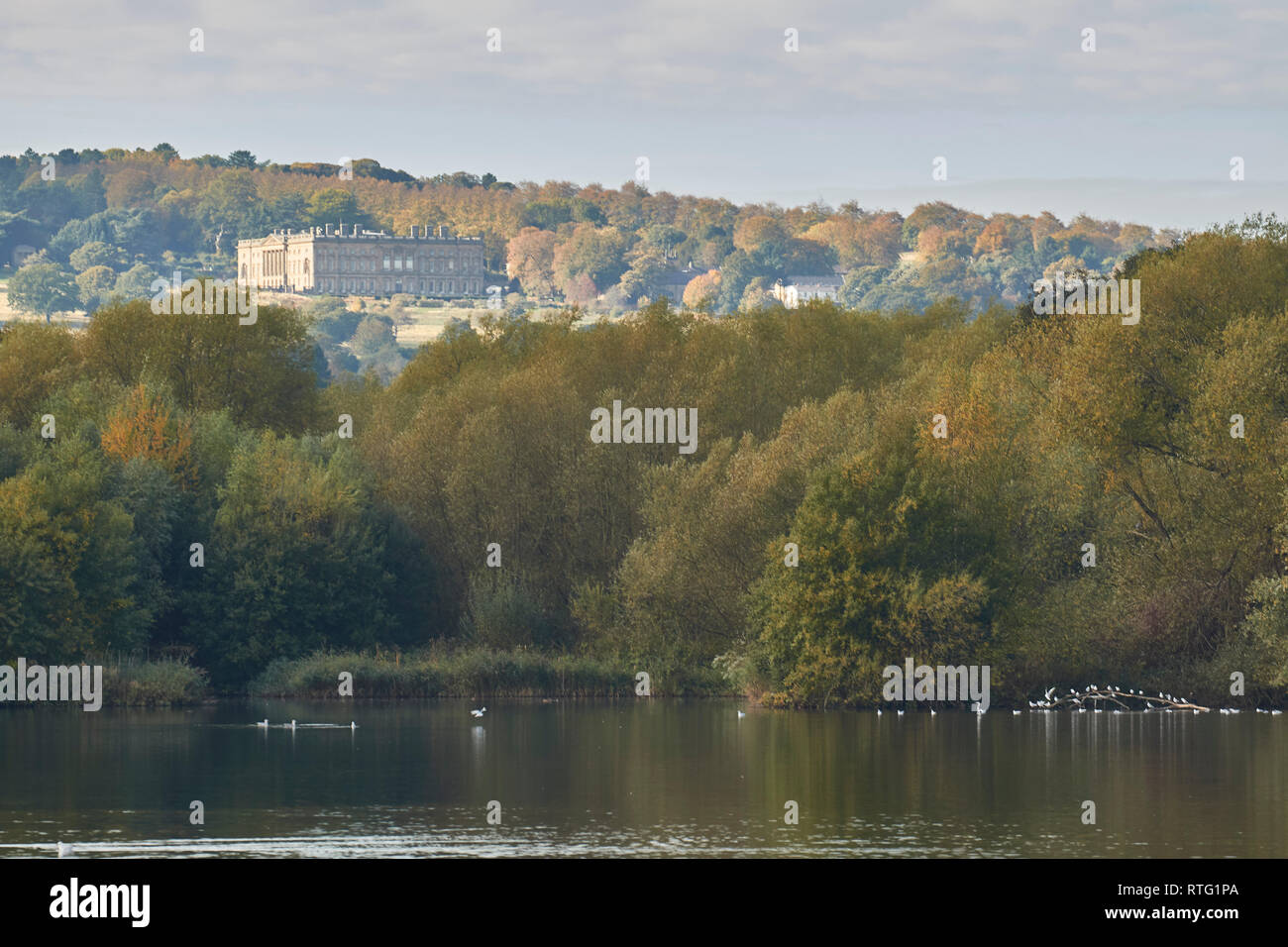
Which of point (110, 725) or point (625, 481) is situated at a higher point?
point (625, 481)

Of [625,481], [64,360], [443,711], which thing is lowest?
[443,711]

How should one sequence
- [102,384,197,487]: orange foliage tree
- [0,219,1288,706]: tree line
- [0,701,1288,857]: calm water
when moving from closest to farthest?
[0,701,1288,857]: calm water
[0,219,1288,706]: tree line
[102,384,197,487]: orange foliage tree

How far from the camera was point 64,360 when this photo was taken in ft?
217

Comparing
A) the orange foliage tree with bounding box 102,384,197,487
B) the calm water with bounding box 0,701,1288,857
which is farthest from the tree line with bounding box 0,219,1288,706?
the calm water with bounding box 0,701,1288,857

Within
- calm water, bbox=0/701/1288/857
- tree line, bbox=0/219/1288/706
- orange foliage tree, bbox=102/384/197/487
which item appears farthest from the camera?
orange foliage tree, bbox=102/384/197/487

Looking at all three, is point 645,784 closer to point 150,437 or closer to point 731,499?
point 731,499

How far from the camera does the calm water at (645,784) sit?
27047mm

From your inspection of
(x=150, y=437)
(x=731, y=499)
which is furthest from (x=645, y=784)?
(x=150, y=437)

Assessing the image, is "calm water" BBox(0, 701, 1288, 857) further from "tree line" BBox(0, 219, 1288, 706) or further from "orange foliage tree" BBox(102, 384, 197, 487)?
"orange foliage tree" BBox(102, 384, 197, 487)

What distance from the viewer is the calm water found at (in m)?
27.0

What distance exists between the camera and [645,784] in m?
33.7
